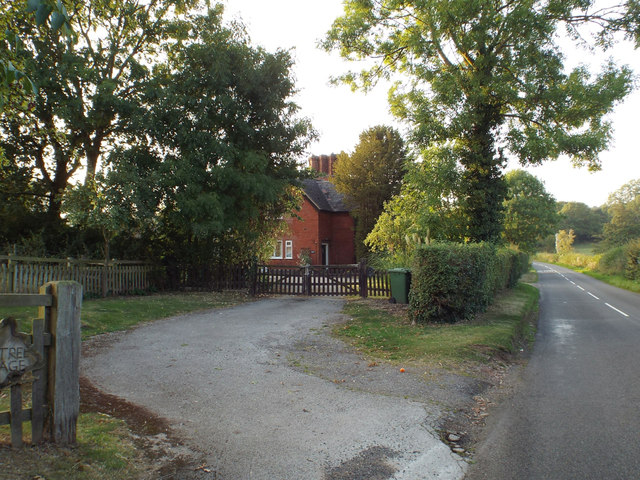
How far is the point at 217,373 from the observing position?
6.75 meters

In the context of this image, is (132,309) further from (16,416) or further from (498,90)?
(498,90)

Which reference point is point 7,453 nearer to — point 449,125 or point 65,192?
point 65,192

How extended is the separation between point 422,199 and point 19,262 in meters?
17.7

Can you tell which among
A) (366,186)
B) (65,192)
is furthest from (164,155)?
(366,186)

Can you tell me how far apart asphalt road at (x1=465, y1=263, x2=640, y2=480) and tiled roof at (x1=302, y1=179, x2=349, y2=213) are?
3210 centimetres

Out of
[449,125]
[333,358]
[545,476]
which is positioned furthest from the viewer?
[449,125]

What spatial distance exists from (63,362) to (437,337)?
7.68m

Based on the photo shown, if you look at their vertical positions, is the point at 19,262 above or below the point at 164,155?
below

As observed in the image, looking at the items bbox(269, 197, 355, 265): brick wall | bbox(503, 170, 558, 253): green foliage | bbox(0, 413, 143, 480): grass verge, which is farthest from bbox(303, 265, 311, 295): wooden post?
bbox(503, 170, 558, 253): green foliage

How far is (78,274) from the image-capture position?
15.7 metres

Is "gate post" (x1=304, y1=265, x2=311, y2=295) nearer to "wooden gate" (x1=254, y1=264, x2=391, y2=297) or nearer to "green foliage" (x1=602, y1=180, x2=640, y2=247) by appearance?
"wooden gate" (x1=254, y1=264, x2=391, y2=297)

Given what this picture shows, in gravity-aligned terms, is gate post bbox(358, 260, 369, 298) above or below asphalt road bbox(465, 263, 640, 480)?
above

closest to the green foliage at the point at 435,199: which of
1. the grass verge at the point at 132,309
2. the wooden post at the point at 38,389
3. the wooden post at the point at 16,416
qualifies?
the grass verge at the point at 132,309

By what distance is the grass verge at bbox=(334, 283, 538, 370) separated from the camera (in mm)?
8086
